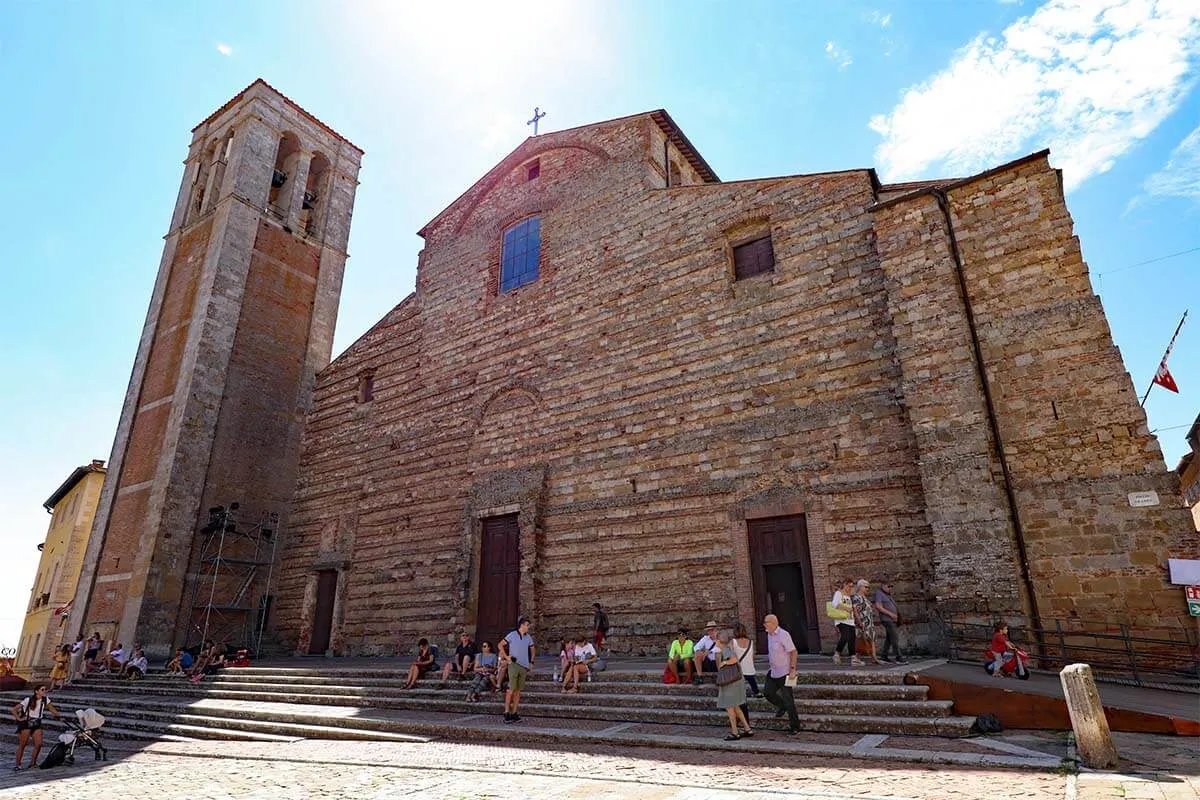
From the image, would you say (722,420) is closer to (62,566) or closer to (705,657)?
(705,657)

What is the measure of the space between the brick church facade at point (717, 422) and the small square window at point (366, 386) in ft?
0.31

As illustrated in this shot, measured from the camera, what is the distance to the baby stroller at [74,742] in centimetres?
796

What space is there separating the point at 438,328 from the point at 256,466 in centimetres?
698

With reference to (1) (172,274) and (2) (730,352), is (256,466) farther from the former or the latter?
(2) (730,352)

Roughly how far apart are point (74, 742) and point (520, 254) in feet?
40.2

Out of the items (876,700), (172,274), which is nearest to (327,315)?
(172,274)

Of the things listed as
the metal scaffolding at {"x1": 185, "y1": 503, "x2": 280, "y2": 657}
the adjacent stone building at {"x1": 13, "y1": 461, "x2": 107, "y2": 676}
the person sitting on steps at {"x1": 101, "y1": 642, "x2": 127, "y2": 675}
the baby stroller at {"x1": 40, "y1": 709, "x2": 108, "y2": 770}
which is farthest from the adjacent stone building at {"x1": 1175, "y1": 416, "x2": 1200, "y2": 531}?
the adjacent stone building at {"x1": 13, "y1": 461, "x2": 107, "y2": 676}

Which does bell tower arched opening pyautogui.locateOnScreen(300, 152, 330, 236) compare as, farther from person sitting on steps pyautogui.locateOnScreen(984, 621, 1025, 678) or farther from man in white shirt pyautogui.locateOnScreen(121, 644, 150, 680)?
person sitting on steps pyautogui.locateOnScreen(984, 621, 1025, 678)

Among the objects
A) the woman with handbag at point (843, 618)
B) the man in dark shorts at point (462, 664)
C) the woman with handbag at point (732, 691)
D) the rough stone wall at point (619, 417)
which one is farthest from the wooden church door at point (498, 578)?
the woman with handbag at point (732, 691)

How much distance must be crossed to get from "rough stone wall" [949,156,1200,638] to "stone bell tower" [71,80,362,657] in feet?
58.5

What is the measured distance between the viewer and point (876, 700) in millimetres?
6953

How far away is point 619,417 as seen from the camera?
1291 centimetres

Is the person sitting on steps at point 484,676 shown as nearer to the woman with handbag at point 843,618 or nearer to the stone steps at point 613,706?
the stone steps at point 613,706

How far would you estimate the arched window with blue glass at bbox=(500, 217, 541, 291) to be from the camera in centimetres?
1606
